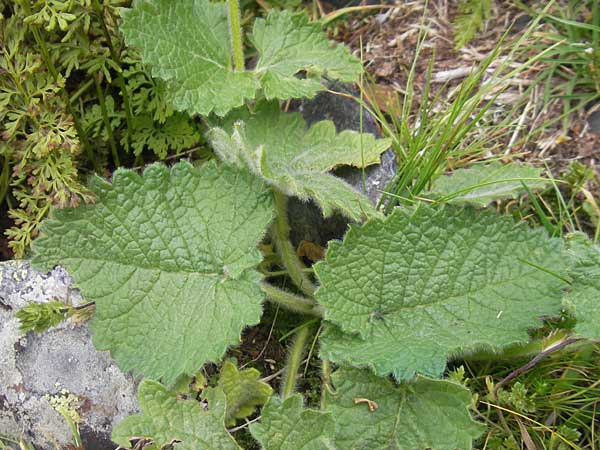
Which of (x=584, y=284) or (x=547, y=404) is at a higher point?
(x=584, y=284)

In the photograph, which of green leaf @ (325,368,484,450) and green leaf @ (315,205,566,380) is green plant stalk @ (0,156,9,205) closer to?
green leaf @ (315,205,566,380)

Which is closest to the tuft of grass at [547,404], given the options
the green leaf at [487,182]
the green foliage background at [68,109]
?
the green leaf at [487,182]

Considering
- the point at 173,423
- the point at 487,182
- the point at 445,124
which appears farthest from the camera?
the point at 445,124

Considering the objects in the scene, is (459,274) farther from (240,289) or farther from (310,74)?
(310,74)

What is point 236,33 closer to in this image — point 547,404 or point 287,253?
point 287,253

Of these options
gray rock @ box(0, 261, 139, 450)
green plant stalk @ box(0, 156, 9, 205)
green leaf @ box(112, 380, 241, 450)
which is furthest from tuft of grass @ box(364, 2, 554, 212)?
green plant stalk @ box(0, 156, 9, 205)

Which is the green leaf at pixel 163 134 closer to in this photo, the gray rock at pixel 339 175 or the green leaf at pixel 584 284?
the gray rock at pixel 339 175

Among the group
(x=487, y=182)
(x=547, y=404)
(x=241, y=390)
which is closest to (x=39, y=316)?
(x=241, y=390)
